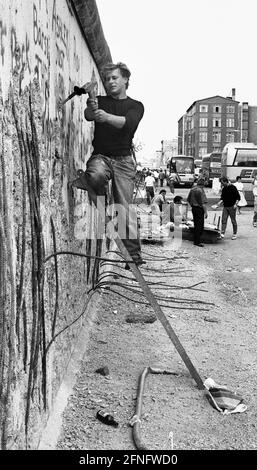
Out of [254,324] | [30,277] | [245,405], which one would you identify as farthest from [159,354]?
[30,277]

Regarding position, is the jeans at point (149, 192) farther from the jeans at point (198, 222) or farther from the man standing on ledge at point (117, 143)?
the man standing on ledge at point (117, 143)

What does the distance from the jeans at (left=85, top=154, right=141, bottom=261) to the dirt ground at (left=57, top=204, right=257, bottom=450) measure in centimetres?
50

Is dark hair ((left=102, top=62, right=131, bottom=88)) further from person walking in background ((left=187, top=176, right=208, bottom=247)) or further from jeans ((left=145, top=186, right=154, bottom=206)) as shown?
jeans ((left=145, top=186, right=154, bottom=206))

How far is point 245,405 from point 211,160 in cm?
4867

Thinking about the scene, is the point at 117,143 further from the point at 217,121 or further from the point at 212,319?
the point at 217,121

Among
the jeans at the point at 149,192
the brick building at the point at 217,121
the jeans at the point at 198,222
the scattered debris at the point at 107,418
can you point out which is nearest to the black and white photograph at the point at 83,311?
the scattered debris at the point at 107,418

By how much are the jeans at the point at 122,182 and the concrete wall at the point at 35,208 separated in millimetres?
256

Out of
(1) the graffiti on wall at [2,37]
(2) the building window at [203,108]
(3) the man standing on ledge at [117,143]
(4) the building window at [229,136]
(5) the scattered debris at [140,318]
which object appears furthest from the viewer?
(2) the building window at [203,108]

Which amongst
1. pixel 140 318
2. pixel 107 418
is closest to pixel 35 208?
pixel 107 418

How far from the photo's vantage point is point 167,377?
4691 mm

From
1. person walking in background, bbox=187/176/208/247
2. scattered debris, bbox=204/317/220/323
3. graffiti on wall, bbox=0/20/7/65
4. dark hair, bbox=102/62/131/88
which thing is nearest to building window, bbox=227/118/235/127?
person walking in background, bbox=187/176/208/247

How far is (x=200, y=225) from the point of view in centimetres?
1439

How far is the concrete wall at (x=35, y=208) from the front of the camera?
2439mm

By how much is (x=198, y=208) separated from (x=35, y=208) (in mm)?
11312
